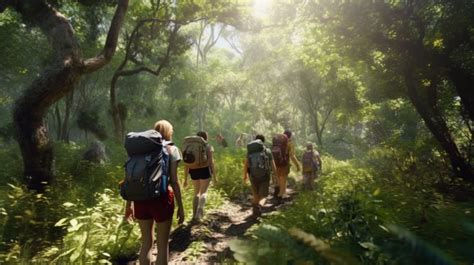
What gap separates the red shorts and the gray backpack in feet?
12.0

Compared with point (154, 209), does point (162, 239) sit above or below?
below

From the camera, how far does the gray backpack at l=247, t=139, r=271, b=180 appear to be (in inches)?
305

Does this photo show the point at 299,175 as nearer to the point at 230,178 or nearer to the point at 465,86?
the point at 230,178

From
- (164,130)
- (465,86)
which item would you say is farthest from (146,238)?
(465,86)

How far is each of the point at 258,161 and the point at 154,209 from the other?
3816 millimetres

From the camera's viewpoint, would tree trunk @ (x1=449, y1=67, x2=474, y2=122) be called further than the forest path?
Yes

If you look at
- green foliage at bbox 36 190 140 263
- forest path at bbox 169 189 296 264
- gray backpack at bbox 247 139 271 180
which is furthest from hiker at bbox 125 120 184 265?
gray backpack at bbox 247 139 271 180

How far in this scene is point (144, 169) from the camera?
13.4 feet

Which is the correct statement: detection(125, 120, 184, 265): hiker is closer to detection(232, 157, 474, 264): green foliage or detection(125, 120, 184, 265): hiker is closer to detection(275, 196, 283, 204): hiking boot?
detection(232, 157, 474, 264): green foliage

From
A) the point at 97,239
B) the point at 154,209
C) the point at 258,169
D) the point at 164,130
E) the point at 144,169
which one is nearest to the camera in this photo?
the point at 144,169

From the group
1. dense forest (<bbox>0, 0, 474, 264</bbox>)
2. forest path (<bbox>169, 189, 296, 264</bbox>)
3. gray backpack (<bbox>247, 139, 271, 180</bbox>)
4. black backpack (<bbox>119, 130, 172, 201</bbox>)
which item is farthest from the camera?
gray backpack (<bbox>247, 139, 271, 180</bbox>)

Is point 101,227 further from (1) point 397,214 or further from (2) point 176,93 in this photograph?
(2) point 176,93

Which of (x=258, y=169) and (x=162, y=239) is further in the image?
(x=258, y=169)

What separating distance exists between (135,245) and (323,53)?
8590 millimetres
